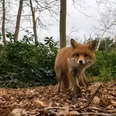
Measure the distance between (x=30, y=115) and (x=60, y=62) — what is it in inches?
166

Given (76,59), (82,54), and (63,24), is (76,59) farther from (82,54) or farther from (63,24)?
(63,24)

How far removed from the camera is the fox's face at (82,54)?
713cm

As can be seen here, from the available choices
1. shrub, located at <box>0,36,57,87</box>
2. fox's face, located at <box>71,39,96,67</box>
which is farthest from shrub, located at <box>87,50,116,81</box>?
fox's face, located at <box>71,39,96,67</box>

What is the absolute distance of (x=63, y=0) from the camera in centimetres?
2058

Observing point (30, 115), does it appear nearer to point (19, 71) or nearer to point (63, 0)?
point (19, 71)

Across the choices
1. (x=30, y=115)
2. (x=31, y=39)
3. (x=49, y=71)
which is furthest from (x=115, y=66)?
(x=30, y=115)

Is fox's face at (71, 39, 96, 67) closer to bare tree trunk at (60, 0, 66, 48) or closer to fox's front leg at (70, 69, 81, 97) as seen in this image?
A: fox's front leg at (70, 69, 81, 97)

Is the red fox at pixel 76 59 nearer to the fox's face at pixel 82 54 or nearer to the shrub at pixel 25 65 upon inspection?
the fox's face at pixel 82 54

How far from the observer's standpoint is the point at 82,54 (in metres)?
7.16

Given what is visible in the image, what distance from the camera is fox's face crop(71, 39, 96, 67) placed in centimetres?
713

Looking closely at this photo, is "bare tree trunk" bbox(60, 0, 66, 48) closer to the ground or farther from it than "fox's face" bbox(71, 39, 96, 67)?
farther from it

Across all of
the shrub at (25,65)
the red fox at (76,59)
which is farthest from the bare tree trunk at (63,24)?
the red fox at (76,59)

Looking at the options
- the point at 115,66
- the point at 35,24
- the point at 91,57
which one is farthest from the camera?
the point at 35,24

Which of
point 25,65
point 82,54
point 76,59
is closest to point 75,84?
point 76,59
